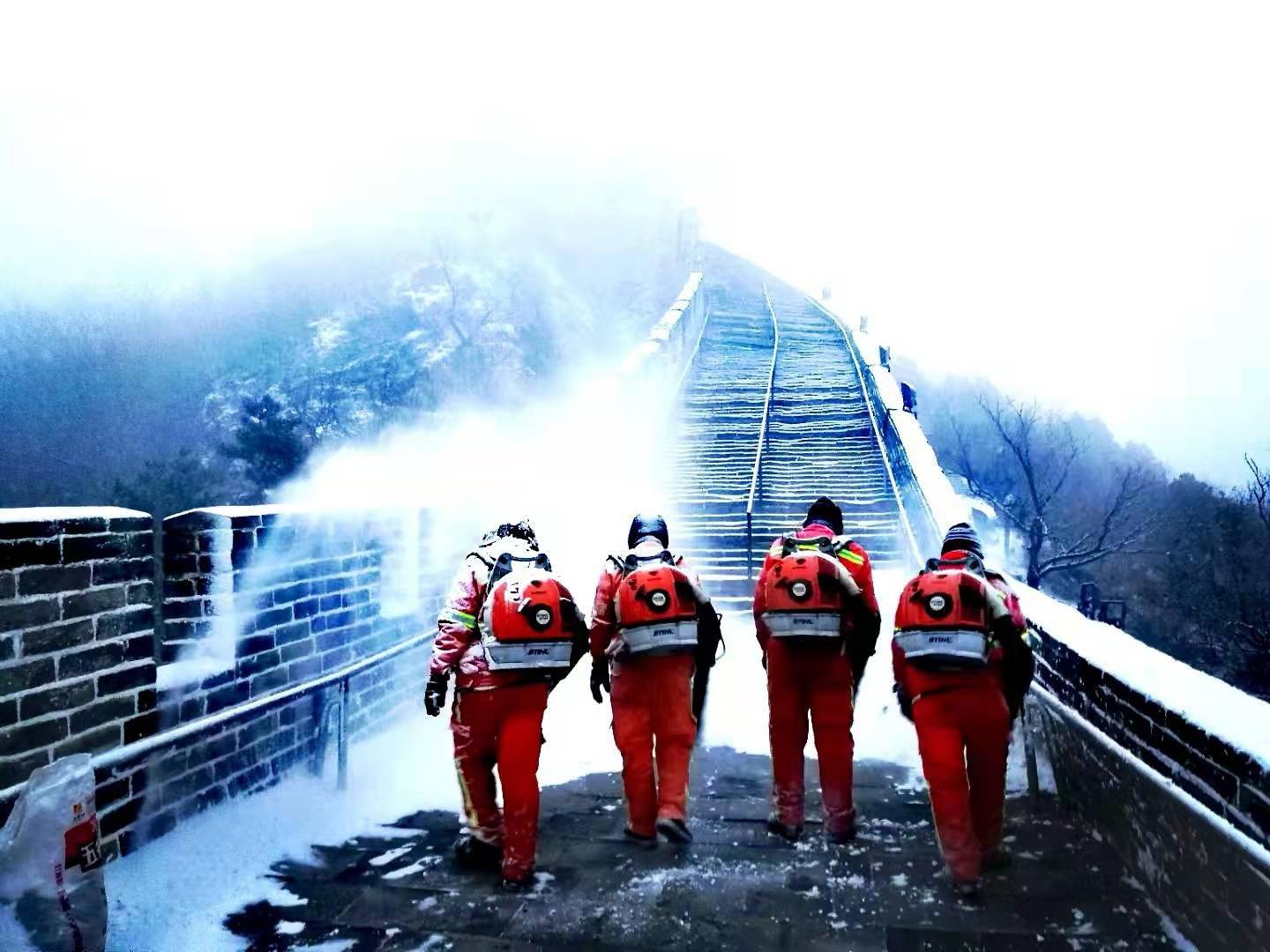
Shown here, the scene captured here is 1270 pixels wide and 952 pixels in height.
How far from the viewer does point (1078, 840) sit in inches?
171

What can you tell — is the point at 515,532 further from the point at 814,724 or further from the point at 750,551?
the point at 750,551

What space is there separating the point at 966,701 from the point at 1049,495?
28538 mm

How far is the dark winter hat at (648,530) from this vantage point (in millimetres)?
4836

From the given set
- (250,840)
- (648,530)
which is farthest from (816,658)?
(250,840)

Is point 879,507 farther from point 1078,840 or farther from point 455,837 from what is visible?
point 455,837

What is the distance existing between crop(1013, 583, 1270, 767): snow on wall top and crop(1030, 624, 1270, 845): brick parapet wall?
33 millimetres

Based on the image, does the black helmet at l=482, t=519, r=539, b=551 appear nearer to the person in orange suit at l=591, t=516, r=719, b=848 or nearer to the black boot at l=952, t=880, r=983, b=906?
the person in orange suit at l=591, t=516, r=719, b=848

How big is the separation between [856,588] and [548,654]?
1.63 meters

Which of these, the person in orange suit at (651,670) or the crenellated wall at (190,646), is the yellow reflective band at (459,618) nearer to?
the person in orange suit at (651,670)

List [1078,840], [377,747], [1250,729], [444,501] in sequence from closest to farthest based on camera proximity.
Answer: [1250,729] < [1078,840] < [377,747] < [444,501]

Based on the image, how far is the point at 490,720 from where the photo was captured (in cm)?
410

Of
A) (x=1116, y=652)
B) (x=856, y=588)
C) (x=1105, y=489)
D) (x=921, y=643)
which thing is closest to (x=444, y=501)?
(x=856, y=588)

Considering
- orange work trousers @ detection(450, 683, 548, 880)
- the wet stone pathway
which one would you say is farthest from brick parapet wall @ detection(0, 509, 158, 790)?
orange work trousers @ detection(450, 683, 548, 880)

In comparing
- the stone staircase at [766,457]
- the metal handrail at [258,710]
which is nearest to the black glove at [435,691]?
the metal handrail at [258,710]
